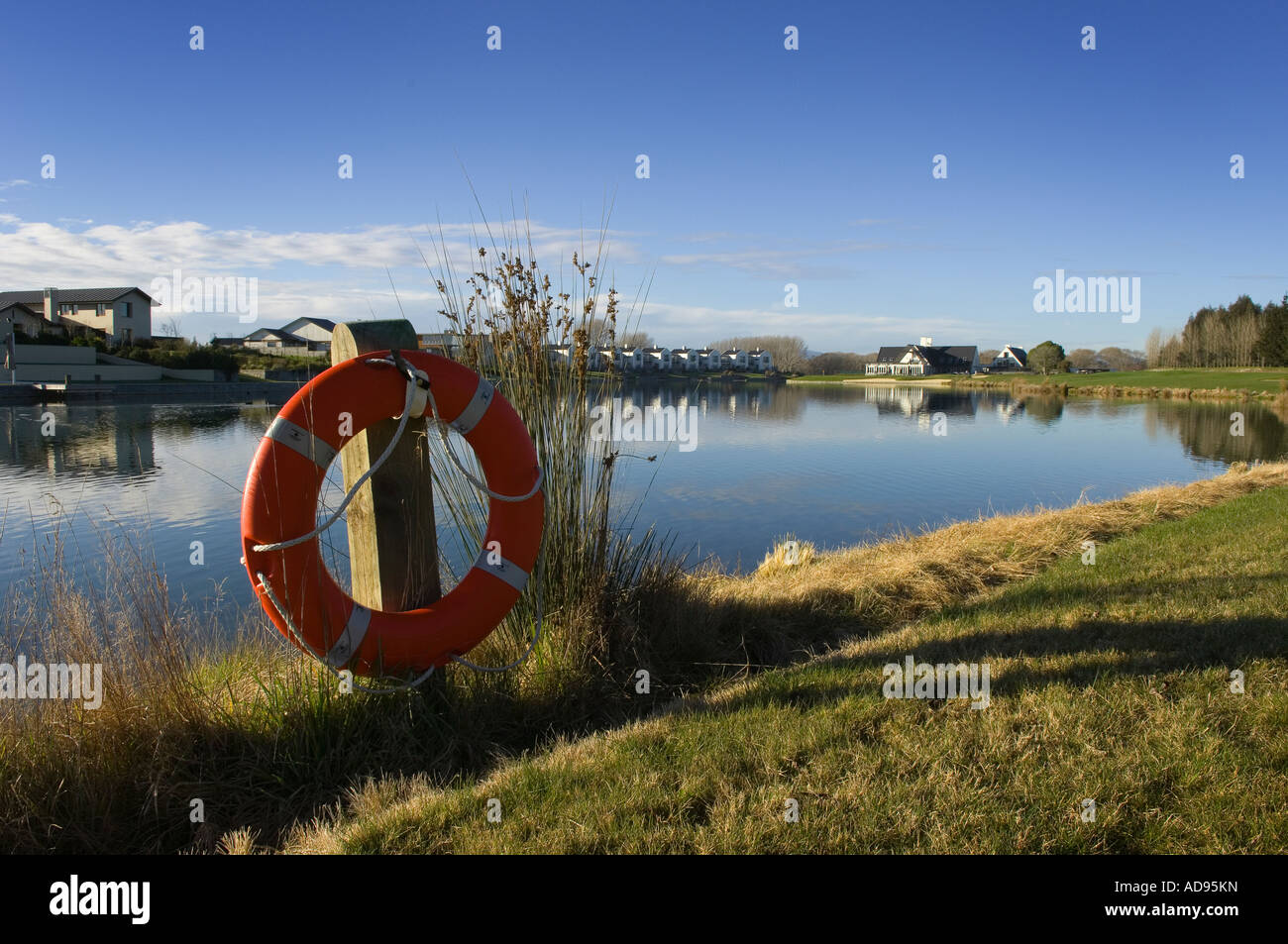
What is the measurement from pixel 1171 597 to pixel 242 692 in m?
4.62

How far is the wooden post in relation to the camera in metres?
3.16

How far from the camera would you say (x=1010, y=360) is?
9638cm

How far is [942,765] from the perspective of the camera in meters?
2.47

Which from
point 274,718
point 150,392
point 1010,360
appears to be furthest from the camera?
point 1010,360

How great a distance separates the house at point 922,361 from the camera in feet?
276

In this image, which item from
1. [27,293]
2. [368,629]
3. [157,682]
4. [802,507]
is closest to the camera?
[157,682]

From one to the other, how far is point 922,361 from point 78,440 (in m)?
78.8

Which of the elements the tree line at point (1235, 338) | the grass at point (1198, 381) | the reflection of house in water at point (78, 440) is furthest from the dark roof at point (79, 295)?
the tree line at point (1235, 338)

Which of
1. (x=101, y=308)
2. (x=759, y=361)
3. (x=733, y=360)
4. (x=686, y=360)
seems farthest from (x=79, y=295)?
(x=759, y=361)

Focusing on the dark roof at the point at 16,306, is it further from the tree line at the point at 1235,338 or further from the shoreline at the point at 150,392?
the tree line at the point at 1235,338

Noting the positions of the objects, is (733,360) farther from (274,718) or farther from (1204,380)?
(274,718)

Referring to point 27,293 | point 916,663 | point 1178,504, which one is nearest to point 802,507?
point 1178,504

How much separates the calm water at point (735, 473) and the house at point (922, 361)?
56279 millimetres
